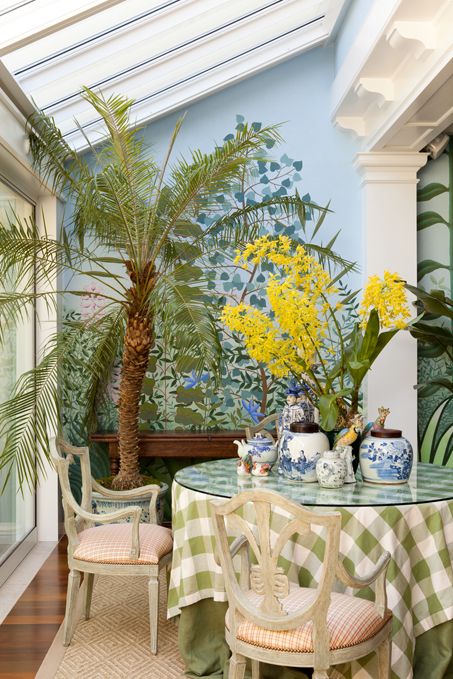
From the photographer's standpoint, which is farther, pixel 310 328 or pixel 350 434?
pixel 310 328

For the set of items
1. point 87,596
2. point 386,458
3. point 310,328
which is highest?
point 310,328

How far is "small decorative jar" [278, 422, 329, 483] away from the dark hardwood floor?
1.41 metres

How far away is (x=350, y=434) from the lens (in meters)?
3.25

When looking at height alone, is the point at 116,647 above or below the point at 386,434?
below

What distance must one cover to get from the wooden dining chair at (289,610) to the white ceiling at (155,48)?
2860 mm

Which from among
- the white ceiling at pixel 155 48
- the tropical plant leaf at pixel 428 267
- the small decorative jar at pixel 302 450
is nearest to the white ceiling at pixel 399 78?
the white ceiling at pixel 155 48

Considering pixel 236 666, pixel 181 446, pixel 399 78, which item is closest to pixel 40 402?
pixel 181 446

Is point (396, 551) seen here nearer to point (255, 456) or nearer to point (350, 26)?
point (255, 456)

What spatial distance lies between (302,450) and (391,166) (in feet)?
10.2

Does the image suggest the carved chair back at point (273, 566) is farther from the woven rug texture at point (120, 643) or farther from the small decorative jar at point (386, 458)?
the woven rug texture at point (120, 643)

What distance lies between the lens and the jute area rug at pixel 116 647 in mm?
3277

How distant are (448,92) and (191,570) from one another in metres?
2.97

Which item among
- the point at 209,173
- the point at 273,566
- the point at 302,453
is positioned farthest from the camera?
the point at 209,173

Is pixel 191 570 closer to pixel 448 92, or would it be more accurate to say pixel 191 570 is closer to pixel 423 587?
pixel 423 587
